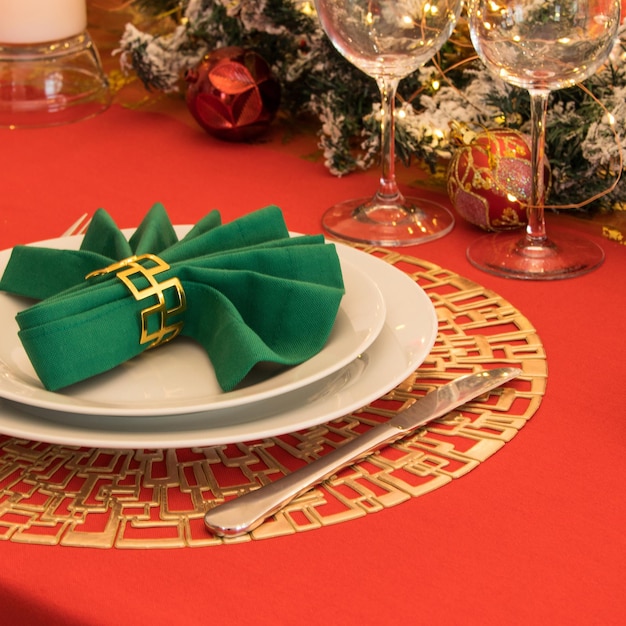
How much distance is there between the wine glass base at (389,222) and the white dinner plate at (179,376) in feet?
0.76

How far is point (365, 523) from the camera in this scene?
47 cm

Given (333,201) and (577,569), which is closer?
(577,569)

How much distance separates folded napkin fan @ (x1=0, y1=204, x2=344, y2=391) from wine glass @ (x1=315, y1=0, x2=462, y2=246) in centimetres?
21

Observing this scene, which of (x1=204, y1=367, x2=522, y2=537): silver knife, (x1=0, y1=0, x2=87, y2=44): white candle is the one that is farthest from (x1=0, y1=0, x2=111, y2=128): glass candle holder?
(x1=204, y1=367, x2=522, y2=537): silver knife

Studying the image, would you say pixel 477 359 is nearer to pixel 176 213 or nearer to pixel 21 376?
pixel 21 376

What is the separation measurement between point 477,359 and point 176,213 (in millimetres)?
427

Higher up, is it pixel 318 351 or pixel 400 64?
pixel 400 64

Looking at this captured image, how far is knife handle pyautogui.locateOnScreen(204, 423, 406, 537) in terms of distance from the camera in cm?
46

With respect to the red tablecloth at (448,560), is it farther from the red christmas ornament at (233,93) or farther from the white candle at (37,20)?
the white candle at (37,20)

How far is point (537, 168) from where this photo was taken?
77cm

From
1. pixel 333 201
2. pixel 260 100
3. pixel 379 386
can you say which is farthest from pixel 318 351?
pixel 260 100

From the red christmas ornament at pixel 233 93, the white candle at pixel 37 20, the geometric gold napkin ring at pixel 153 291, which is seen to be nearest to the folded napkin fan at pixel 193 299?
the geometric gold napkin ring at pixel 153 291

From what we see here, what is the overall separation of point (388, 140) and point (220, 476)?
45cm

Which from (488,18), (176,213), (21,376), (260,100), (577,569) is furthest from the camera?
(260,100)
